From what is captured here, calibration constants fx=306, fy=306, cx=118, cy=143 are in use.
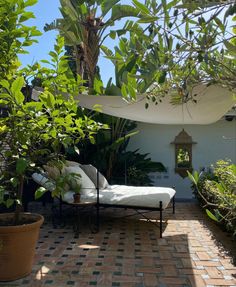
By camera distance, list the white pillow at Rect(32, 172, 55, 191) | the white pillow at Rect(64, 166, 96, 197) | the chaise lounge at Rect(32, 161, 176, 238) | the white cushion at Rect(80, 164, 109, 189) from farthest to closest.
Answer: the white cushion at Rect(80, 164, 109, 189) → the white pillow at Rect(64, 166, 96, 197) → the chaise lounge at Rect(32, 161, 176, 238) → the white pillow at Rect(32, 172, 55, 191)

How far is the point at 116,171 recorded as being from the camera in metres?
8.59

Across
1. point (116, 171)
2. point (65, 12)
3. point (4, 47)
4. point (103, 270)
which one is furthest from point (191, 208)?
point (4, 47)

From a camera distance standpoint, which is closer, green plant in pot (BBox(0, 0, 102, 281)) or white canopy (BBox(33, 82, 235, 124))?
green plant in pot (BBox(0, 0, 102, 281))

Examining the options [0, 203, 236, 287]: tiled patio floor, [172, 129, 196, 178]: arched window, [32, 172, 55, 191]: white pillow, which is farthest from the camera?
[172, 129, 196, 178]: arched window

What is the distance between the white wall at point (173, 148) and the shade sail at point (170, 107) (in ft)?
9.62

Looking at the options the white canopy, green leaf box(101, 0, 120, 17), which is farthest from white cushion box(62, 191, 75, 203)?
green leaf box(101, 0, 120, 17)

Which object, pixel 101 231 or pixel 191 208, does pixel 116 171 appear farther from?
pixel 101 231

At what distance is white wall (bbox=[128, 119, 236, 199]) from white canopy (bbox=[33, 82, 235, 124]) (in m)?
2.93

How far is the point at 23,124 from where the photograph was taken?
2.96 metres

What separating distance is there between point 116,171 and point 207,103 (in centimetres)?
437

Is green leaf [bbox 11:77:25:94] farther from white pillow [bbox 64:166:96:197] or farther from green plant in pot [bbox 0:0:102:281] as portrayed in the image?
white pillow [bbox 64:166:96:197]

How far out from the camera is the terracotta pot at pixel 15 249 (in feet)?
10.5

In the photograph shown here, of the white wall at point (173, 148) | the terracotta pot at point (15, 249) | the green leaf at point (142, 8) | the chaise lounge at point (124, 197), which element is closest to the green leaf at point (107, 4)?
the chaise lounge at point (124, 197)

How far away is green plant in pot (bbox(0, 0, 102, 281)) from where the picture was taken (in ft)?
8.93
